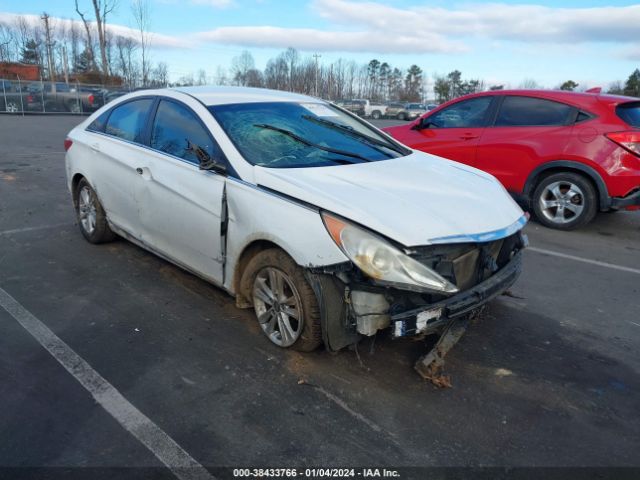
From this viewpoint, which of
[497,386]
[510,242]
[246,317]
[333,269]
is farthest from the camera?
[246,317]

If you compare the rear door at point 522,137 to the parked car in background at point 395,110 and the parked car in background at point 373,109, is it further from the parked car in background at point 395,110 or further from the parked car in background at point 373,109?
the parked car in background at point 373,109

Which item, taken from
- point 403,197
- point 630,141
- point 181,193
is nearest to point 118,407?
point 181,193

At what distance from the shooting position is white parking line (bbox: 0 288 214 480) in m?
2.42

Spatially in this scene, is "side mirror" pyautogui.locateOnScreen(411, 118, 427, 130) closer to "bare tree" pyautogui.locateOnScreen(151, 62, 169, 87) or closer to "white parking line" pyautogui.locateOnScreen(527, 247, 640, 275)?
"white parking line" pyautogui.locateOnScreen(527, 247, 640, 275)

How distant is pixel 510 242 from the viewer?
3.46m

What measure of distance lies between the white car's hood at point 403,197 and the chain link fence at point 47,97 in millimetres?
30259

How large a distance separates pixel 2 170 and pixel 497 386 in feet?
33.1

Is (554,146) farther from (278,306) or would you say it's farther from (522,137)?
(278,306)

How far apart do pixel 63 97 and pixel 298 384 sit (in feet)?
112

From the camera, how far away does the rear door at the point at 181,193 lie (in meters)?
3.66

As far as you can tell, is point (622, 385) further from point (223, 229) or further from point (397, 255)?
point (223, 229)

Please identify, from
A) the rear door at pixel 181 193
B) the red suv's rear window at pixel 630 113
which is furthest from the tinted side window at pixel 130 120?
the red suv's rear window at pixel 630 113

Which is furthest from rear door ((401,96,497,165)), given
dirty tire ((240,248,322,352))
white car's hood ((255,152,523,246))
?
dirty tire ((240,248,322,352))

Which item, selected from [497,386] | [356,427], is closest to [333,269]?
[356,427]
